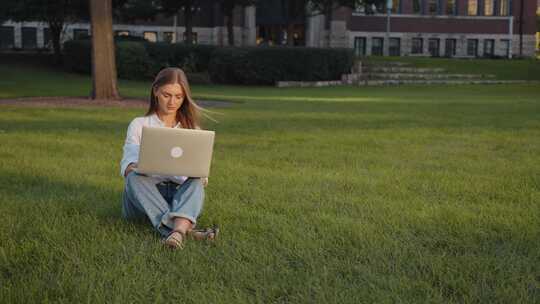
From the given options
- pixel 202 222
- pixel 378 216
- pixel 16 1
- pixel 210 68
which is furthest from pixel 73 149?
pixel 16 1

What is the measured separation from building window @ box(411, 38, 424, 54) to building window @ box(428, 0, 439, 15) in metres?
2.59

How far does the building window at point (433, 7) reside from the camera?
194ft

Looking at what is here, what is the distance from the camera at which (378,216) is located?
5.02m

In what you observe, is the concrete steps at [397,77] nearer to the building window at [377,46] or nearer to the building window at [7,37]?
the building window at [377,46]

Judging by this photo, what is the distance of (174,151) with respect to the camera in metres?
4.21

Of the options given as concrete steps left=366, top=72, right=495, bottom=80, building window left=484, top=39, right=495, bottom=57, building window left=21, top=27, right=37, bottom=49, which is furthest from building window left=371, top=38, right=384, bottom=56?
building window left=21, top=27, right=37, bottom=49

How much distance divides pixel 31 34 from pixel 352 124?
163 feet

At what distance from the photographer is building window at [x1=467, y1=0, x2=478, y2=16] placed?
5966 cm

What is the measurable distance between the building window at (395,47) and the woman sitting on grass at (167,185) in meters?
56.4

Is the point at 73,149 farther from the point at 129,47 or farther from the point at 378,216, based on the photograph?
the point at 129,47

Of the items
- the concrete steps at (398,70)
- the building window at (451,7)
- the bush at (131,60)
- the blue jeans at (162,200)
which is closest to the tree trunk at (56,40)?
the bush at (131,60)

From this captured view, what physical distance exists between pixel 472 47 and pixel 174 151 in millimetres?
60657

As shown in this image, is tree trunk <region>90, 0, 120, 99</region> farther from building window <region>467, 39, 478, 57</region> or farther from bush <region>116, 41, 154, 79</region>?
building window <region>467, 39, 478, 57</region>

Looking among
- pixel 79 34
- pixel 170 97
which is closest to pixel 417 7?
pixel 79 34
